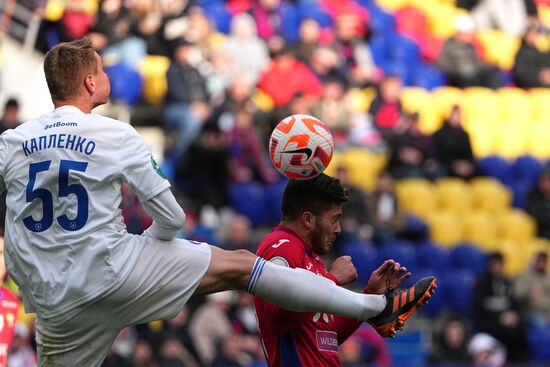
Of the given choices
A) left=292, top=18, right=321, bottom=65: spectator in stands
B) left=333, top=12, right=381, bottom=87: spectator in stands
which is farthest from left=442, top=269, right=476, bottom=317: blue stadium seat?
left=292, top=18, right=321, bottom=65: spectator in stands

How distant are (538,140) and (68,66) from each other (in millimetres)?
13519

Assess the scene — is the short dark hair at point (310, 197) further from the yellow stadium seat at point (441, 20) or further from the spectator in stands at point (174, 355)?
the yellow stadium seat at point (441, 20)

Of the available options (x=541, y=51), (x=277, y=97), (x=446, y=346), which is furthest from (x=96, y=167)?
(x=541, y=51)

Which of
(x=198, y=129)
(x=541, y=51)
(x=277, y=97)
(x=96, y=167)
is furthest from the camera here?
(x=541, y=51)

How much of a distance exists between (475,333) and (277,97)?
4.42m

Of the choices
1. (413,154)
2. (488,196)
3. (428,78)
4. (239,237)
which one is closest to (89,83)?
(239,237)

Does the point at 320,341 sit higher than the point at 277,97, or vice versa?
the point at 320,341

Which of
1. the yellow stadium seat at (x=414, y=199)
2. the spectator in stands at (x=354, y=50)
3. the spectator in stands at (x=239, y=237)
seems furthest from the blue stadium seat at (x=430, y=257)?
the spectator in stands at (x=354, y=50)

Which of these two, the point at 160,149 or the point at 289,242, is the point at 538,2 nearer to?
the point at 160,149

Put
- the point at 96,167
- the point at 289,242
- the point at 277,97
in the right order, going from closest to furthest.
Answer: the point at 96,167 < the point at 289,242 < the point at 277,97

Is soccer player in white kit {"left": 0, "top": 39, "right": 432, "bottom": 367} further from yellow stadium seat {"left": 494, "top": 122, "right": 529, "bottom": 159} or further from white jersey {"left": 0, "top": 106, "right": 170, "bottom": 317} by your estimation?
yellow stadium seat {"left": 494, "top": 122, "right": 529, "bottom": 159}

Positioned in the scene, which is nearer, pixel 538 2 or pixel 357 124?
pixel 357 124

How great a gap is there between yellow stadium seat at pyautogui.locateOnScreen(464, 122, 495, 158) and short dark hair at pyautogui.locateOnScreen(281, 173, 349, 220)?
1178 centimetres

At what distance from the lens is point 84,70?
6.81m
